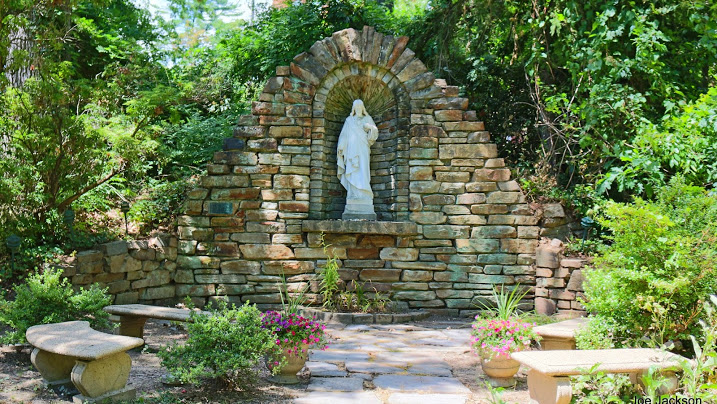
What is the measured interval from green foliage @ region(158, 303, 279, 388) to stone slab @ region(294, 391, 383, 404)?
39 centimetres

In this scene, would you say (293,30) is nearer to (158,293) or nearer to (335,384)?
(158,293)

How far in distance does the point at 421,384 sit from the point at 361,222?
3164 millimetres

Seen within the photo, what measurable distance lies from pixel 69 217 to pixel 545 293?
18.5ft

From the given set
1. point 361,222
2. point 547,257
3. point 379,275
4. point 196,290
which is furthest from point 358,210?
point 547,257

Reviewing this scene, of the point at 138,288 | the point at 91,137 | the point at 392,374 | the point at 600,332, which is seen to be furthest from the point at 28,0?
the point at 600,332

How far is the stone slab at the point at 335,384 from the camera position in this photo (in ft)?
13.8

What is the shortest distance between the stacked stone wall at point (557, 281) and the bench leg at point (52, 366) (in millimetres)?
5263

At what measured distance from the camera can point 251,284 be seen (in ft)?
24.1

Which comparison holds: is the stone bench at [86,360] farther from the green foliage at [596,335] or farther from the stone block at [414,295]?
the stone block at [414,295]

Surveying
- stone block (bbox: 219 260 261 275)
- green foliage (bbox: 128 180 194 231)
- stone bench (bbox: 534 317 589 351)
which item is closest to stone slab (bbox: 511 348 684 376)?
stone bench (bbox: 534 317 589 351)

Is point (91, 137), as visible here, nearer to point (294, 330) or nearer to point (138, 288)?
point (138, 288)

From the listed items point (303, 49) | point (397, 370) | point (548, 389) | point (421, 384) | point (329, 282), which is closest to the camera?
point (548, 389)

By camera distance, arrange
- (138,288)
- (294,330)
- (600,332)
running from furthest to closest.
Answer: (138,288)
(600,332)
(294,330)

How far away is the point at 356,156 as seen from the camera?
24.9ft
